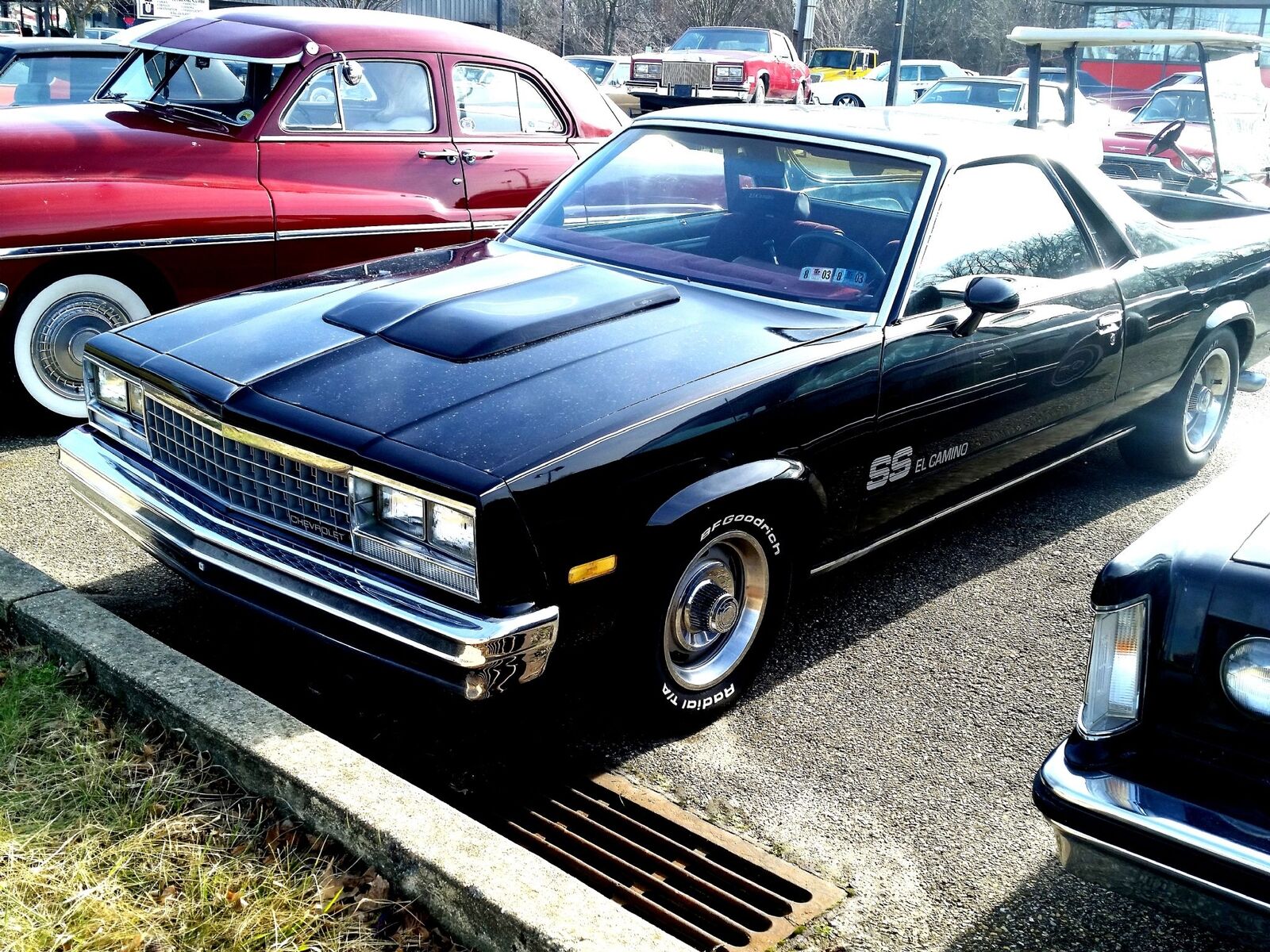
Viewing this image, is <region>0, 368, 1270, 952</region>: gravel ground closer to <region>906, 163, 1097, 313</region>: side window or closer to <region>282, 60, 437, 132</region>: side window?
<region>906, 163, 1097, 313</region>: side window

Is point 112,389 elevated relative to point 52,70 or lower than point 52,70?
lower

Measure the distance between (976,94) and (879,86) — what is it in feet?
28.3

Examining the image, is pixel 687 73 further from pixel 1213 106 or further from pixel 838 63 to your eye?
pixel 1213 106

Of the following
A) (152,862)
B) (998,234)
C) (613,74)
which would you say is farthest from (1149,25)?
(613,74)

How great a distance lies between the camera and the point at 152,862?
102 inches

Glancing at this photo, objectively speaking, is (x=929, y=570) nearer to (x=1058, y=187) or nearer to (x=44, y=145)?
(x=1058, y=187)

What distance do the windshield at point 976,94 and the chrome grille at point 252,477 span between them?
1650 centimetres

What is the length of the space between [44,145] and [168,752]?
10.9ft

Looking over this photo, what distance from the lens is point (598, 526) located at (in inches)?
111

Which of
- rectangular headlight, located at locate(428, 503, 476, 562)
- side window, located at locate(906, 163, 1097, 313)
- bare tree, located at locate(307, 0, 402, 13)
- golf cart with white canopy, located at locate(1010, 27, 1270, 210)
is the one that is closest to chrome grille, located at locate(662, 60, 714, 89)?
bare tree, located at locate(307, 0, 402, 13)

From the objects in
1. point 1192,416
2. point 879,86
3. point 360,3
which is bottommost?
point 1192,416

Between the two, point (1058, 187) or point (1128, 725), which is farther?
point (1058, 187)

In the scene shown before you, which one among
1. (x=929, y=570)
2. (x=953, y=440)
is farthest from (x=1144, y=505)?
(x=953, y=440)

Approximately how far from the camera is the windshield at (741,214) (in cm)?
379
